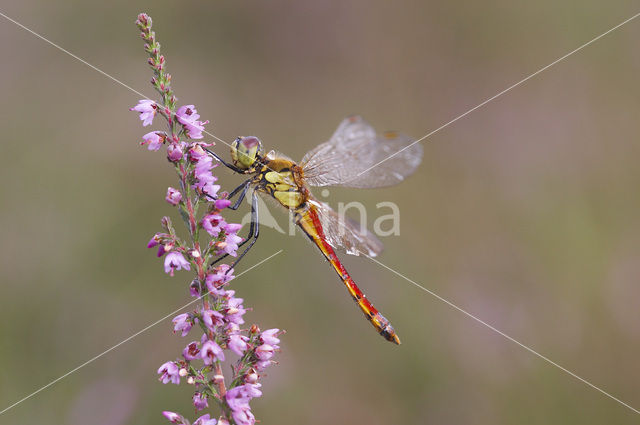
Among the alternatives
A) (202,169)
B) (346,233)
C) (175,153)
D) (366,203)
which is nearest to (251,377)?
(202,169)

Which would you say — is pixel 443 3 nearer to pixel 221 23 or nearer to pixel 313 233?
pixel 221 23

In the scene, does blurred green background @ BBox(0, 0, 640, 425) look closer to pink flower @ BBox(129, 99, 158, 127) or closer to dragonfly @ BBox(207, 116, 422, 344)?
dragonfly @ BBox(207, 116, 422, 344)

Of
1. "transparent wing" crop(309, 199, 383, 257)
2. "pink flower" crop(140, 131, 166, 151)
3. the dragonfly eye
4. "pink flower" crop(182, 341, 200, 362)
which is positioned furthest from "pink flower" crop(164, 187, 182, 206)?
"transparent wing" crop(309, 199, 383, 257)

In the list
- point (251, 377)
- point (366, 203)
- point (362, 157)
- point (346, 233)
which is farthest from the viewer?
point (366, 203)

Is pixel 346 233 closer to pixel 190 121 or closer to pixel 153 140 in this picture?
pixel 190 121

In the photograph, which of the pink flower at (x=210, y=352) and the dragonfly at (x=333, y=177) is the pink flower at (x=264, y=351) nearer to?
the pink flower at (x=210, y=352)
